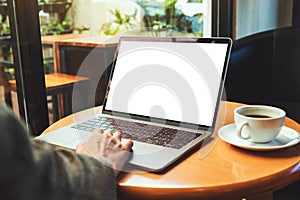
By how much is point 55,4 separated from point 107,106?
5.36ft

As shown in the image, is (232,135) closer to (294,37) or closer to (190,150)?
(190,150)

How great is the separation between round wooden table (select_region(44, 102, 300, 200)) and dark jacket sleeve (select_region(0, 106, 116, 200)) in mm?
71

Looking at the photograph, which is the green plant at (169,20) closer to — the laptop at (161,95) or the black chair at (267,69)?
the black chair at (267,69)

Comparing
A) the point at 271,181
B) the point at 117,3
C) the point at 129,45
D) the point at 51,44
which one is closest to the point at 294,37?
the point at 129,45

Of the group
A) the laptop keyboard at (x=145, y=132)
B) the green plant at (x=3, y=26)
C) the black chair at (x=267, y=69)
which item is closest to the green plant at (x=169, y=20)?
the black chair at (x=267, y=69)

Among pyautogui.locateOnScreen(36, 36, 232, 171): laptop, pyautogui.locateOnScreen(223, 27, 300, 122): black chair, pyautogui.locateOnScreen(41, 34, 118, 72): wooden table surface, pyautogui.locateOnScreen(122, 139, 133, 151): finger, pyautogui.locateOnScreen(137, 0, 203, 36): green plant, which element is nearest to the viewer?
pyautogui.locateOnScreen(122, 139, 133, 151): finger

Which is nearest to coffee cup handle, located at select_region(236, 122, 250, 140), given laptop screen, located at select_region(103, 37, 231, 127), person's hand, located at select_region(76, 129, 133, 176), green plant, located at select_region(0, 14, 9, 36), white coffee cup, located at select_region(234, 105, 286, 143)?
white coffee cup, located at select_region(234, 105, 286, 143)

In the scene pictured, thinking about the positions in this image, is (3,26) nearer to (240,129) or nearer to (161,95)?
(161,95)

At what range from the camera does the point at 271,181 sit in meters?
0.70

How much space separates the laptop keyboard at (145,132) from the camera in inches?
33.9

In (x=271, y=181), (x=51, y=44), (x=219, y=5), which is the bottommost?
(x=271, y=181)

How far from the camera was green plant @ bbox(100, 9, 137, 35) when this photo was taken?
289 cm

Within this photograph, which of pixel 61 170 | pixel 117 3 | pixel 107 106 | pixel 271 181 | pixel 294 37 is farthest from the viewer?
pixel 117 3

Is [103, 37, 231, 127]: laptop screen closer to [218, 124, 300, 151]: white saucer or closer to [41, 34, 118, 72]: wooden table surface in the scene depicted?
[218, 124, 300, 151]: white saucer
